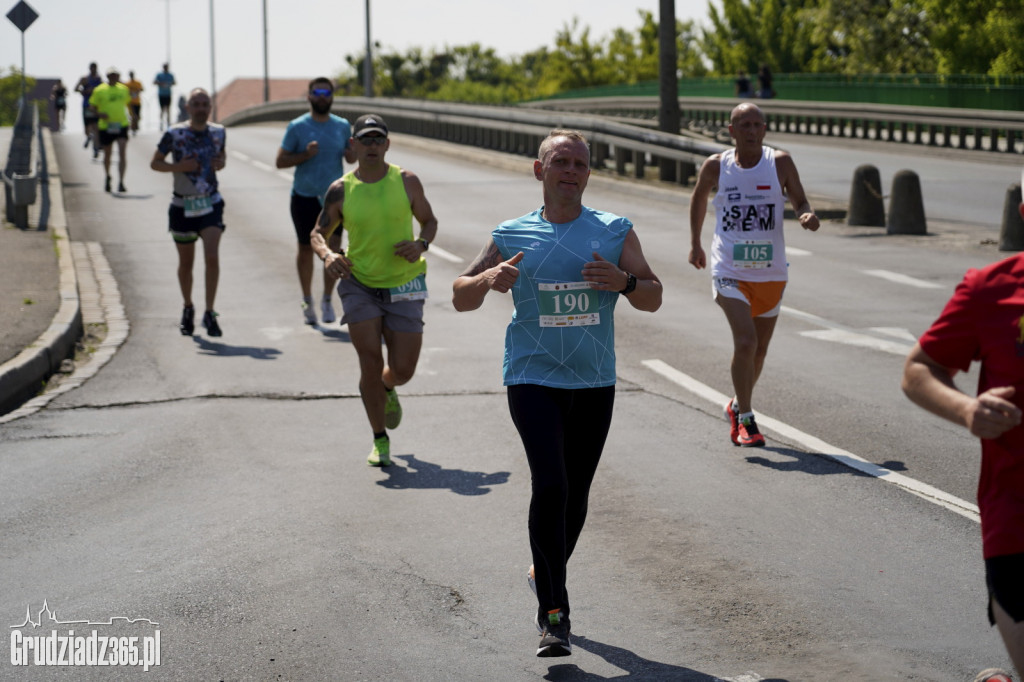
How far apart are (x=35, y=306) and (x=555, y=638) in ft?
30.1

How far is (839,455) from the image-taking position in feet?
27.7

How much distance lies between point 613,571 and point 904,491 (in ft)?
6.96

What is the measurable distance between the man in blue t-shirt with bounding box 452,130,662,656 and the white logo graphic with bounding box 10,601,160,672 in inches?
59.0

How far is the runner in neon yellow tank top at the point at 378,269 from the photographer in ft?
27.3

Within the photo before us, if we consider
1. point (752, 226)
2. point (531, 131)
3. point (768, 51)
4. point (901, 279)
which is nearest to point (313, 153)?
point (752, 226)

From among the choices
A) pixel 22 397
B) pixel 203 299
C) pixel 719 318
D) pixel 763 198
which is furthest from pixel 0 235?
pixel 763 198

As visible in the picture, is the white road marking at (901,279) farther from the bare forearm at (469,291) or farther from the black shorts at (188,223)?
the bare forearm at (469,291)

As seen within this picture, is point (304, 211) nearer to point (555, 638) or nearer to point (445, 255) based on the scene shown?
point (445, 255)

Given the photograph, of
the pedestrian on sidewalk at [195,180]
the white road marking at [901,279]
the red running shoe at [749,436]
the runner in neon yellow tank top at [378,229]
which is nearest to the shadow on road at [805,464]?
the red running shoe at [749,436]

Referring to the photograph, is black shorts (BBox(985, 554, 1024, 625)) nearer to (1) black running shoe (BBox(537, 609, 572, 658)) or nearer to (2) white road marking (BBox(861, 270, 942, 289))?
(1) black running shoe (BBox(537, 609, 572, 658))

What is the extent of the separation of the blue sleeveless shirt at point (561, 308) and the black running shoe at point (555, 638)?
0.87m

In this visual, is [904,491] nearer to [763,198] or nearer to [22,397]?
[763,198]

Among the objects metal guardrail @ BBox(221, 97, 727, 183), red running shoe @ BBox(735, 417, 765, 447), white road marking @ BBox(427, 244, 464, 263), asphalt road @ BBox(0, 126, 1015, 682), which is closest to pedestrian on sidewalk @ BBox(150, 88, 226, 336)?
asphalt road @ BBox(0, 126, 1015, 682)

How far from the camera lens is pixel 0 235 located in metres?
18.4
